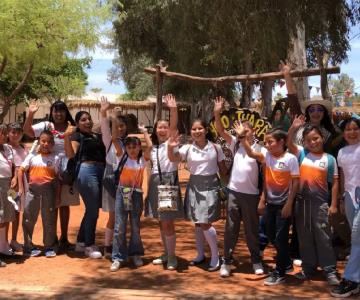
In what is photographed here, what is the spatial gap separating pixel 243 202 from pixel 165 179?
0.90 meters

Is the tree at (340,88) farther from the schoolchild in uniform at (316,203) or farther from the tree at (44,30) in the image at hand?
the tree at (44,30)

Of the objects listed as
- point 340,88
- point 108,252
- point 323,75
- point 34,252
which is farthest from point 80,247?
point 340,88

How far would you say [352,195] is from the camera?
15.7 feet

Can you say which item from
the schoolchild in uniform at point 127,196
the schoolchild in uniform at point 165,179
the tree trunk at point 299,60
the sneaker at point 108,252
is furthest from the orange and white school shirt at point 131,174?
the tree trunk at point 299,60

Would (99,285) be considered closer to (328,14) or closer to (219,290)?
(219,290)

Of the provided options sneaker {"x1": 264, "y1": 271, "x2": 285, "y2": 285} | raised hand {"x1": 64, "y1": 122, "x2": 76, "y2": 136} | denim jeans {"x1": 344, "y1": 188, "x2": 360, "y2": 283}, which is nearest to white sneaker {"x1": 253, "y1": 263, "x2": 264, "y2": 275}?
sneaker {"x1": 264, "y1": 271, "x2": 285, "y2": 285}

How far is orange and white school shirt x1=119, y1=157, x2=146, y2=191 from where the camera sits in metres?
5.72

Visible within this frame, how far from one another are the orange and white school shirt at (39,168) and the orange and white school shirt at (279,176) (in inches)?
102

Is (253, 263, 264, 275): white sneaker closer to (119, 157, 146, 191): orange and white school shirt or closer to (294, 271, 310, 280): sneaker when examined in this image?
(294, 271, 310, 280): sneaker

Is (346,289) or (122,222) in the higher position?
(122,222)

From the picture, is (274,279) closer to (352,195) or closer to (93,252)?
(352,195)

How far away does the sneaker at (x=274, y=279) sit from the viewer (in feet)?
16.6

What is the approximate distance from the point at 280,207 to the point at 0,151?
10.3 ft

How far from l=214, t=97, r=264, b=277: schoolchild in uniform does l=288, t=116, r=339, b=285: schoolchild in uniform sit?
1.46ft
